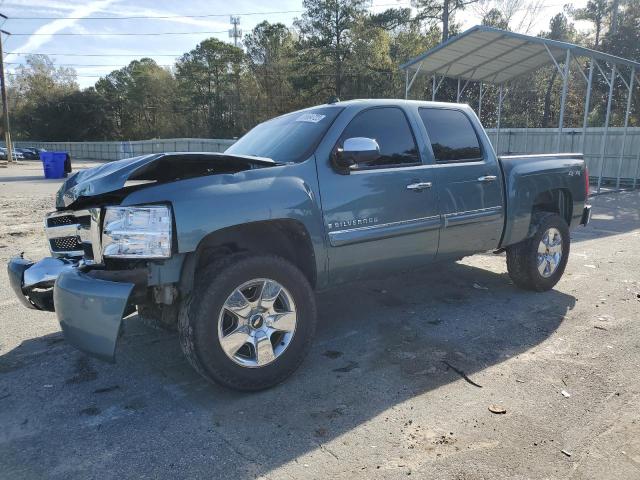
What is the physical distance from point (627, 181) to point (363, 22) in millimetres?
23825

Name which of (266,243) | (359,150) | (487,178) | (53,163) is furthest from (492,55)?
(53,163)

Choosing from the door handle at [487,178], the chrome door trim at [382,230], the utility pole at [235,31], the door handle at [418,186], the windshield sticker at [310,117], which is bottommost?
the chrome door trim at [382,230]

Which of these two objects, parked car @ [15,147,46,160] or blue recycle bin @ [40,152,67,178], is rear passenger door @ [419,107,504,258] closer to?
blue recycle bin @ [40,152,67,178]

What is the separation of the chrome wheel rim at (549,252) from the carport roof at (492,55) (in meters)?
8.88

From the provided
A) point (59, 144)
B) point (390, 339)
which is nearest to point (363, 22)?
point (390, 339)

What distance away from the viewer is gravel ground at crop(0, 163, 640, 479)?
2.69 meters

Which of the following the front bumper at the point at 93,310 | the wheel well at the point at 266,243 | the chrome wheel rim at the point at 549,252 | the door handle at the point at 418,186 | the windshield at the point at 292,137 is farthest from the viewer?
the chrome wheel rim at the point at 549,252

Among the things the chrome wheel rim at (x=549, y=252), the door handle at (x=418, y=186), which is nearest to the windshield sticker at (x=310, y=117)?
the door handle at (x=418, y=186)

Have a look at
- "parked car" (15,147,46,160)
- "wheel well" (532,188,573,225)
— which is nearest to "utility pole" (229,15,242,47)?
"parked car" (15,147,46,160)

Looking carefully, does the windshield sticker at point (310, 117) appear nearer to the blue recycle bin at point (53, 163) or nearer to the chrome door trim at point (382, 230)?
the chrome door trim at point (382, 230)

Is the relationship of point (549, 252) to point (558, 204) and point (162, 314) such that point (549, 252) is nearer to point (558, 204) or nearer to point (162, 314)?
point (558, 204)

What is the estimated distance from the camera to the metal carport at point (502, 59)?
13359 millimetres

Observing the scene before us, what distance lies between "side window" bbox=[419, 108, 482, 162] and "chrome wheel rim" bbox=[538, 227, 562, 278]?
136cm

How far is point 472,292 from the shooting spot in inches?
223
